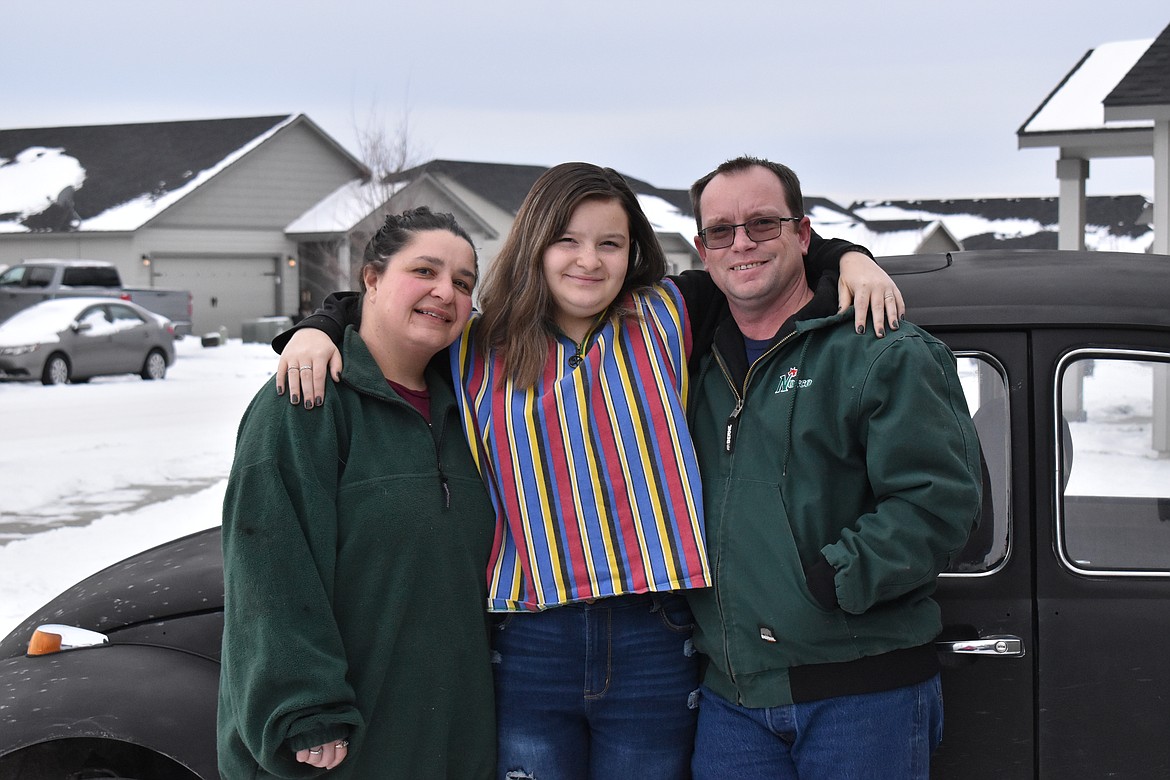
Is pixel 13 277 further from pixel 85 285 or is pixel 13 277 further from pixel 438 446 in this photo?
pixel 438 446

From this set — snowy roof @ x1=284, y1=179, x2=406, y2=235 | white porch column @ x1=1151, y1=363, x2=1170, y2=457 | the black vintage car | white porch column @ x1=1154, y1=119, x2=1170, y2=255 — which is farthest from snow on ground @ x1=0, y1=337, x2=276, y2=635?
snowy roof @ x1=284, y1=179, x2=406, y2=235

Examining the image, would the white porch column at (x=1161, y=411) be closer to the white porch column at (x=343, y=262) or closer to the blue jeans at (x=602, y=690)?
the blue jeans at (x=602, y=690)

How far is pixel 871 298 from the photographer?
2.41 metres

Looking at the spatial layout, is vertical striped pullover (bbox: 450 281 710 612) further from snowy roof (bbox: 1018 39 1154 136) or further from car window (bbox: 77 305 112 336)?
car window (bbox: 77 305 112 336)

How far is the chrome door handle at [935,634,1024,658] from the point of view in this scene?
253cm

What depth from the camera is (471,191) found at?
35.1m

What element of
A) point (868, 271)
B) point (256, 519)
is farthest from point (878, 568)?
point (256, 519)

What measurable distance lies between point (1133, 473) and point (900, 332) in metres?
0.82

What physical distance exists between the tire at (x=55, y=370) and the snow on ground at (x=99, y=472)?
0.42m

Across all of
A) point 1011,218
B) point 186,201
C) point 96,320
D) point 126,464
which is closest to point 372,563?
point 126,464

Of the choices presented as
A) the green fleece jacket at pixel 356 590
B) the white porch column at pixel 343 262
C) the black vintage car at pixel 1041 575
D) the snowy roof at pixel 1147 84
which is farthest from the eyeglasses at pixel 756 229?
the white porch column at pixel 343 262

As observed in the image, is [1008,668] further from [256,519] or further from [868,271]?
[256,519]

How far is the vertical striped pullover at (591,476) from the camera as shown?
249 cm

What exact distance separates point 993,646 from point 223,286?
107ft
